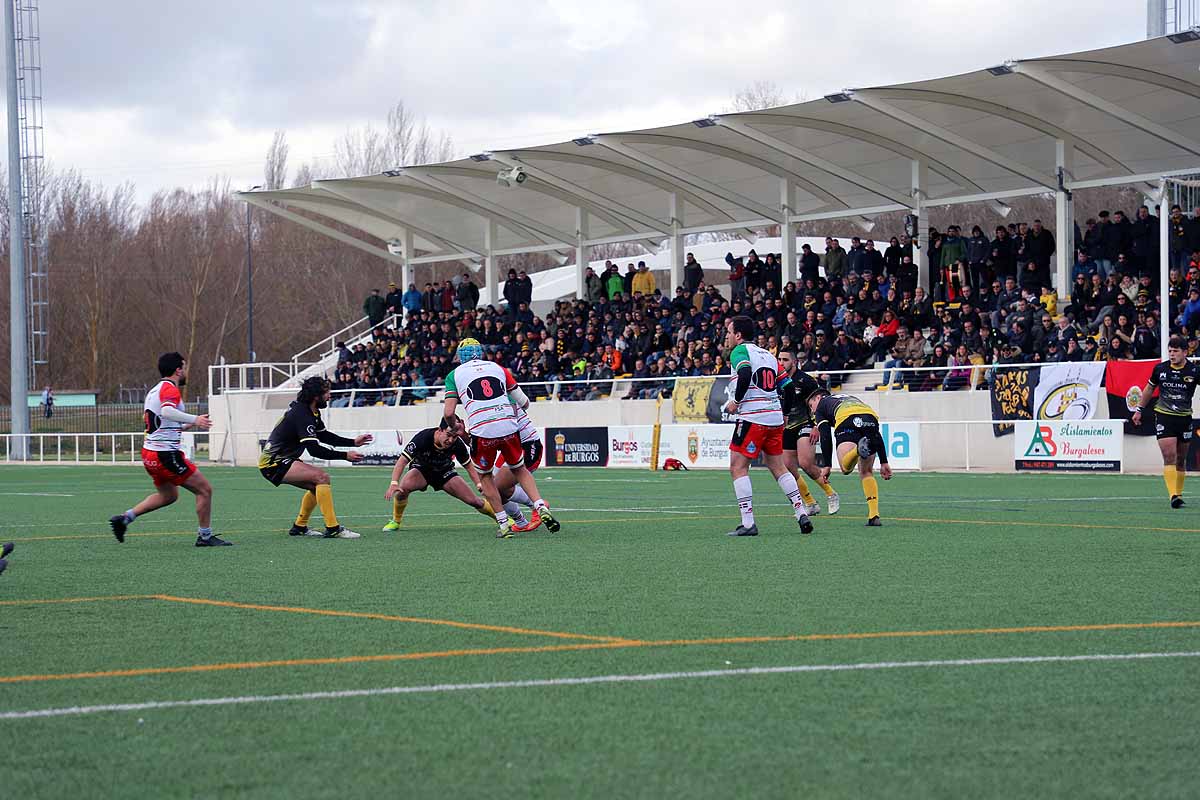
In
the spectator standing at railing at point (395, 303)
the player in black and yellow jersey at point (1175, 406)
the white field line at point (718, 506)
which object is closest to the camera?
the player in black and yellow jersey at point (1175, 406)

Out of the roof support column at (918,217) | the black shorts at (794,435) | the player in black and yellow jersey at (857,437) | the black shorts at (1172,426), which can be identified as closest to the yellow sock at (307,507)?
the black shorts at (794,435)

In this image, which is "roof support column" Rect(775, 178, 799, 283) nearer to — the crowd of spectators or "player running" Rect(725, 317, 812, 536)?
the crowd of spectators

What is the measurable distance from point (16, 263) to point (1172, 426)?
39.6 metres

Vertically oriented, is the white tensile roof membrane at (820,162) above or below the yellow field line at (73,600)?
above

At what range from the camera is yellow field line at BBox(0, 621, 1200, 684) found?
6887 mm

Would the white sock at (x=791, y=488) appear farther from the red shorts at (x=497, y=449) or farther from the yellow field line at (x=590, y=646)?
the yellow field line at (x=590, y=646)

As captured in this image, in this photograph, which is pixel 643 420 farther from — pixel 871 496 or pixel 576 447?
pixel 871 496

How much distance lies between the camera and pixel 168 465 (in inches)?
540

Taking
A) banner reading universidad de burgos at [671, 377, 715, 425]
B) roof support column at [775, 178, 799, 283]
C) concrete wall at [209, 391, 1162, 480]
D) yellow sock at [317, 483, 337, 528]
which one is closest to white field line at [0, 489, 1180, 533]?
yellow sock at [317, 483, 337, 528]

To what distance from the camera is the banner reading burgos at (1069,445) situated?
27016 mm

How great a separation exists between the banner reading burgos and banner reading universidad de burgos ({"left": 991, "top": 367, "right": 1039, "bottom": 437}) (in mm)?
340

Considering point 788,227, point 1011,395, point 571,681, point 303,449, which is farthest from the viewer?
point 788,227

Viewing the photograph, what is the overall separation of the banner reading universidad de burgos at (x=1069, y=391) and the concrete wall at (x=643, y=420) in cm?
98

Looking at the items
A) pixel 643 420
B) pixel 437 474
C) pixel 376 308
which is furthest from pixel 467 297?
pixel 437 474
